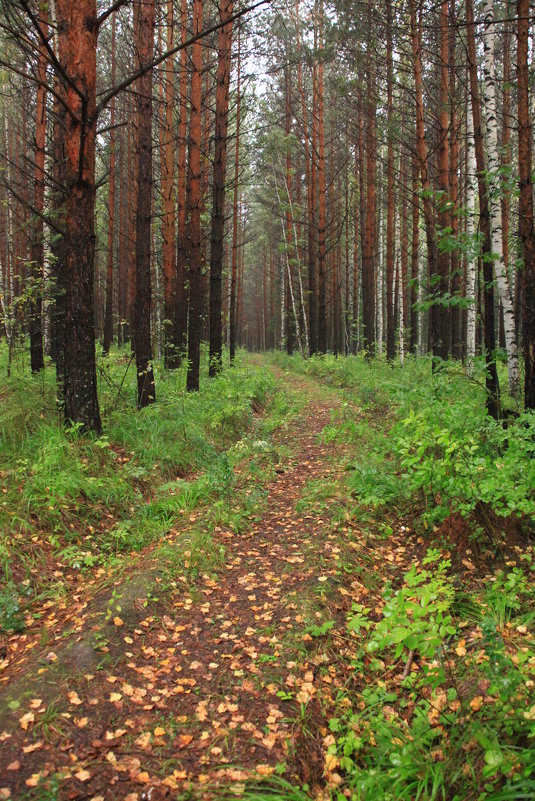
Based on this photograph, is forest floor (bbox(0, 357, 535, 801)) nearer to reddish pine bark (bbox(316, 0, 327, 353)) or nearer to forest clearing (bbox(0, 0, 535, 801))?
forest clearing (bbox(0, 0, 535, 801))

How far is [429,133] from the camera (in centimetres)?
1517

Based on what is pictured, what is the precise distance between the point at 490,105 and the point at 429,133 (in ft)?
33.2

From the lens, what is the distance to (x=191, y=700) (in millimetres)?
2848

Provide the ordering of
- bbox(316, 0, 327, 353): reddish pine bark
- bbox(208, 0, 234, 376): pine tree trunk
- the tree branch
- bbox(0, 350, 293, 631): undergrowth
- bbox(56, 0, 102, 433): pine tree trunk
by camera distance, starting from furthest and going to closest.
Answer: bbox(316, 0, 327, 353): reddish pine bark
bbox(208, 0, 234, 376): pine tree trunk
bbox(56, 0, 102, 433): pine tree trunk
bbox(0, 350, 293, 631): undergrowth
the tree branch

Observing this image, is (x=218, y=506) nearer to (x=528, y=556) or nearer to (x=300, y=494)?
(x=300, y=494)

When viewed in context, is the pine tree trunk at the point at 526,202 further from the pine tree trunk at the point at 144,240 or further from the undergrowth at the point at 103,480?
the pine tree trunk at the point at 144,240

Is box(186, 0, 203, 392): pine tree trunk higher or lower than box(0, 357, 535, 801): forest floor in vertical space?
higher

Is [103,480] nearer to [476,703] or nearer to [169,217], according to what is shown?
[476,703]

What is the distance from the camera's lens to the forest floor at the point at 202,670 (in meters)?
2.32

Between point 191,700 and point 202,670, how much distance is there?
264mm

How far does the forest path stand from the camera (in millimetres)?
2293

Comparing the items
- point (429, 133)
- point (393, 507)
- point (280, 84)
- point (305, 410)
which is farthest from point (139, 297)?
point (280, 84)

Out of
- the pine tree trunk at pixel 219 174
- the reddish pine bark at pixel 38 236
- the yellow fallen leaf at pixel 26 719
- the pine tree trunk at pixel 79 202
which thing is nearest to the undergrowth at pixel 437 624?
the yellow fallen leaf at pixel 26 719

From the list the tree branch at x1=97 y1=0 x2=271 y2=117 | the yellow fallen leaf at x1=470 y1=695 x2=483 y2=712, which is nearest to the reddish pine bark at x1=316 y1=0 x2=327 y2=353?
the tree branch at x1=97 y1=0 x2=271 y2=117
